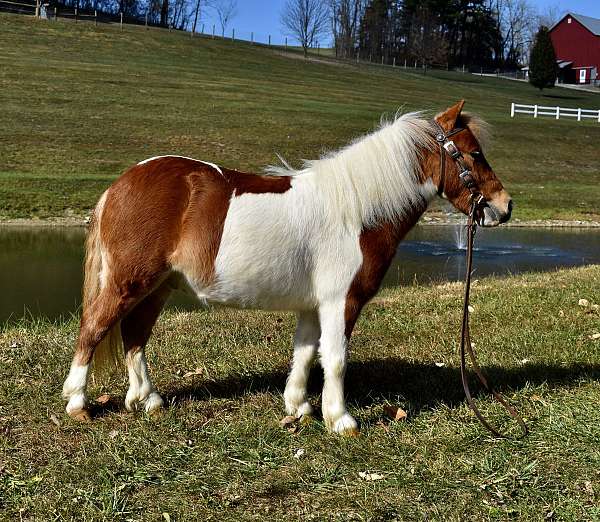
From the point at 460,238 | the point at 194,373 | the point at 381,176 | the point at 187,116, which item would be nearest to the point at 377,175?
the point at 381,176

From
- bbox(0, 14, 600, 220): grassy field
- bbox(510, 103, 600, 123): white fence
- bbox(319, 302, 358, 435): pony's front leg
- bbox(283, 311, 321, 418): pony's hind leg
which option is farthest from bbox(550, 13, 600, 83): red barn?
bbox(319, 302, 358, 435): pony's front leg

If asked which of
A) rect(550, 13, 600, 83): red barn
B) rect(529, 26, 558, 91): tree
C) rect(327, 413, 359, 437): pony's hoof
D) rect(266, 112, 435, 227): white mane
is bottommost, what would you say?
rect(327, 413, 359, 437): pony's hoof

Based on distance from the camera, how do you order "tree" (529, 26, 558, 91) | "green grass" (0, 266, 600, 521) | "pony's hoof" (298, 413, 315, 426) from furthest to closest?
1. "tree" (529, 26, 558, 91)
2. "pony's hoof" (298, 413, 315, 426)
3. "green grass" (0, 266, 600, 521)

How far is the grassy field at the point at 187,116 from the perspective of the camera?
2134 centimetres

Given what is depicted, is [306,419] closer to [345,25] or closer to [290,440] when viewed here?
[290,440]

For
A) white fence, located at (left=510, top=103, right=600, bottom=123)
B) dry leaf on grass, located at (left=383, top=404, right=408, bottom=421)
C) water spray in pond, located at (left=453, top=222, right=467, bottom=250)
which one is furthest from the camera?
white fence, located at (left=510, top=103, right=600, bottom=123)

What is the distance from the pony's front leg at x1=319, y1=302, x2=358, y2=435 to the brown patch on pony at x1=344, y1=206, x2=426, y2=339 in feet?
0.21

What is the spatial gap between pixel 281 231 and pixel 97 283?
4.17 feet

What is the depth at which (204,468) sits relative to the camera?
393cm

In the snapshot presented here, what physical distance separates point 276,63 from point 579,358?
54.0 m

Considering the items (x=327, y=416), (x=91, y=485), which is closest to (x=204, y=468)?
(x=91, y=485)

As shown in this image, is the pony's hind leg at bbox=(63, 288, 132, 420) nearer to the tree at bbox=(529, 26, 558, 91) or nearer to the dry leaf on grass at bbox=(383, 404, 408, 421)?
the dry leaf on grass at bbox=(383, 404, 408, 421)

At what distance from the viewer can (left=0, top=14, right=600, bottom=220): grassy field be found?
21.3m

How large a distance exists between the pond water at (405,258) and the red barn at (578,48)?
66.9m
